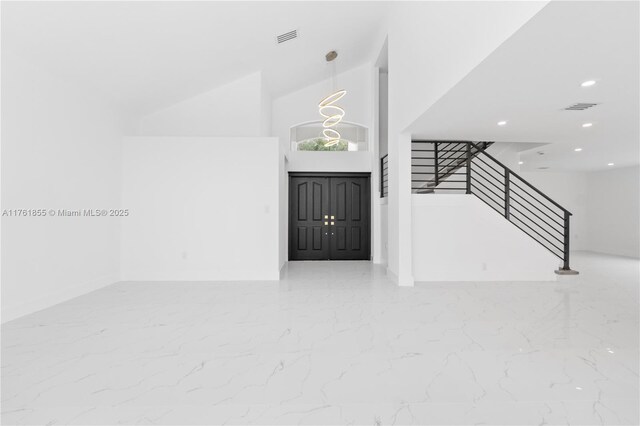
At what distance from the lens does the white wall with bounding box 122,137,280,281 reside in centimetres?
627

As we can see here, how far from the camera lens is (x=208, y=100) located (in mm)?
7086

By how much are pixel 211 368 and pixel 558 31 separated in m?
3.62

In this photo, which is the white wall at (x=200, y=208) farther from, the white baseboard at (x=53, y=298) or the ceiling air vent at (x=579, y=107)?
the ceiling air vent at (x=579, y=107)

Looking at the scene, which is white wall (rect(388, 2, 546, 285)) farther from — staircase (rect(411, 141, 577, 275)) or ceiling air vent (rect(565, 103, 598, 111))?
ceiling air vent (rect(565, 103, 598, 111))

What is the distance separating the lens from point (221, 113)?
23.3 feet

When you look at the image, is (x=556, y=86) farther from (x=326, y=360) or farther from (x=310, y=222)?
(x=310, y=222)

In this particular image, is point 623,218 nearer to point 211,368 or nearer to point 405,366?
point 405,366

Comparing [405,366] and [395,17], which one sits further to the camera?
[395,17]

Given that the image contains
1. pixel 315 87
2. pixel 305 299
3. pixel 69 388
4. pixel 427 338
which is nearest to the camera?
pixel 69 388

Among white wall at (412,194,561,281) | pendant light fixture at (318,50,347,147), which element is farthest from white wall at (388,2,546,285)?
pendant light fixture at (318,50,347,147)

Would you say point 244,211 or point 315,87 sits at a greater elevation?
point 315,87

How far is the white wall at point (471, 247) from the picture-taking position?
6207mm

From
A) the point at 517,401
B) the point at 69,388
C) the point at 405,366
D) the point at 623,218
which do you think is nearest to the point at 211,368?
the point at 69,388

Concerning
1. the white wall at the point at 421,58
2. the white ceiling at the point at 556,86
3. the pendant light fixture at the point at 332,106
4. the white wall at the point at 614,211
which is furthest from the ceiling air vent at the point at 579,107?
the white wall at the point at 614,211
